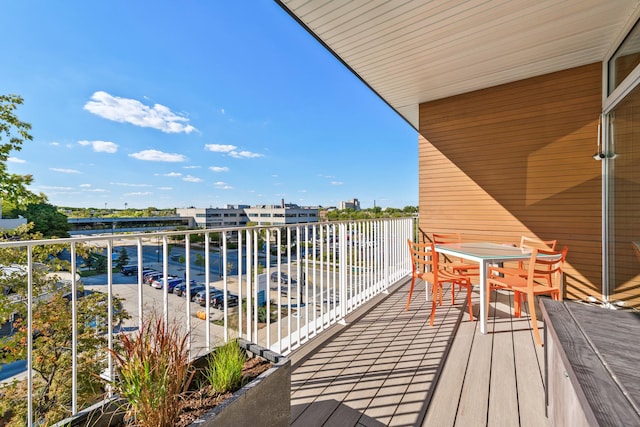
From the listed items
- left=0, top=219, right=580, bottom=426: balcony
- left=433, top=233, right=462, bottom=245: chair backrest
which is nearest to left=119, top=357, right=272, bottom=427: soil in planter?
left=0, top=219, right=580, bottom=426: balcony

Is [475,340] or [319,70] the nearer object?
[475,340]

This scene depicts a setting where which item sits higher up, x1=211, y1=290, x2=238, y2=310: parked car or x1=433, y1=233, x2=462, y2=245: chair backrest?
x1=433, y1=233, x2=462, y2=245: chair backrest

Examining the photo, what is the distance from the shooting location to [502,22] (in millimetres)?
2873

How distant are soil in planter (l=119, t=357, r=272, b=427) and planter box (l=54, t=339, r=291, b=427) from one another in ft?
0.26

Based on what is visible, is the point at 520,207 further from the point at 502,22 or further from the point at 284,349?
the point at 284,349

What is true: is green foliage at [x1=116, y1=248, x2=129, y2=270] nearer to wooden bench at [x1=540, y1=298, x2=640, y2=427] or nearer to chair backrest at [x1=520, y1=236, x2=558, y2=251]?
wooden bench at [x1=540, y1=298, x2=640, y2=427]

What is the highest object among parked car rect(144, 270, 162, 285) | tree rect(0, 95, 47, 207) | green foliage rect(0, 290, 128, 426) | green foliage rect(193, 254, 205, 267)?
tree rect(0, 95, 47, 207)

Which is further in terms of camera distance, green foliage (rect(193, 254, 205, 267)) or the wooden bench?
green foliage (rect(193, 254, 205, 267))

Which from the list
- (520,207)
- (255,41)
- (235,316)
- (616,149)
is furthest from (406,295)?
(255,41)

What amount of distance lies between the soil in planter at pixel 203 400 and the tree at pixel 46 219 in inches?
278

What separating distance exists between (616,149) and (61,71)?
29993mm

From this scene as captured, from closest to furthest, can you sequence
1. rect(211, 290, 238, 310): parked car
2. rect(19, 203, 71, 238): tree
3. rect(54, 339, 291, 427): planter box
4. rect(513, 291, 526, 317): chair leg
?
rect(54, 339, 291, 427): planter box
rect(211, 290, 238, 310): parked car
rect(513, 291, 526, 317): chair leg
rect(19, 203, 71, 238): tree

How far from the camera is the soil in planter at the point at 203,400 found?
1.06m

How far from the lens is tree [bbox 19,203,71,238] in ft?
21.3
